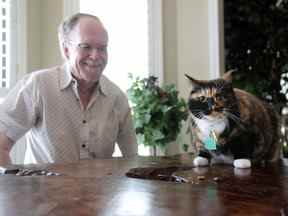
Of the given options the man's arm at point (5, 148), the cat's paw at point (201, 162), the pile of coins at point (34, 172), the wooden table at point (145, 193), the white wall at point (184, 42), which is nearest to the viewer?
the wooden table at point (145, 193)

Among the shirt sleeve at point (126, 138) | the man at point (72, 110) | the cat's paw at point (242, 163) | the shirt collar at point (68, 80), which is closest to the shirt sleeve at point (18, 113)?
the man at point (72, 110)

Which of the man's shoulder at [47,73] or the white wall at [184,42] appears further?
the white wall at [184,42]

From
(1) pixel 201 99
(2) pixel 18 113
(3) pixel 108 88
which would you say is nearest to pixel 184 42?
(3) pixel 108 88

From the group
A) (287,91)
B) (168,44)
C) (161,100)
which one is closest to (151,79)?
(161,100)

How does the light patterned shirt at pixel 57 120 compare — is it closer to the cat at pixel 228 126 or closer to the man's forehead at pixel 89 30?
the man's forehead at pixel 89 30

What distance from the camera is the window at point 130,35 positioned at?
3307mm

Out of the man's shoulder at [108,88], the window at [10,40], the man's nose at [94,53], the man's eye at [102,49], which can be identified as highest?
the window at [10,40]

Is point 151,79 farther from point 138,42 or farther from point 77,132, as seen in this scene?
point 77,132

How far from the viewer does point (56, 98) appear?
1636 mm

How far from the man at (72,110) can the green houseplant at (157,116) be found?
112 cm

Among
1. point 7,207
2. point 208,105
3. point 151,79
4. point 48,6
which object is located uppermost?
point 48,6

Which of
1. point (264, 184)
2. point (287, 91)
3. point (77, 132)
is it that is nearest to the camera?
point (264, 184)

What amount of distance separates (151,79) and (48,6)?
41.4 inches

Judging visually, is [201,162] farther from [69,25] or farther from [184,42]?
[184,42]
